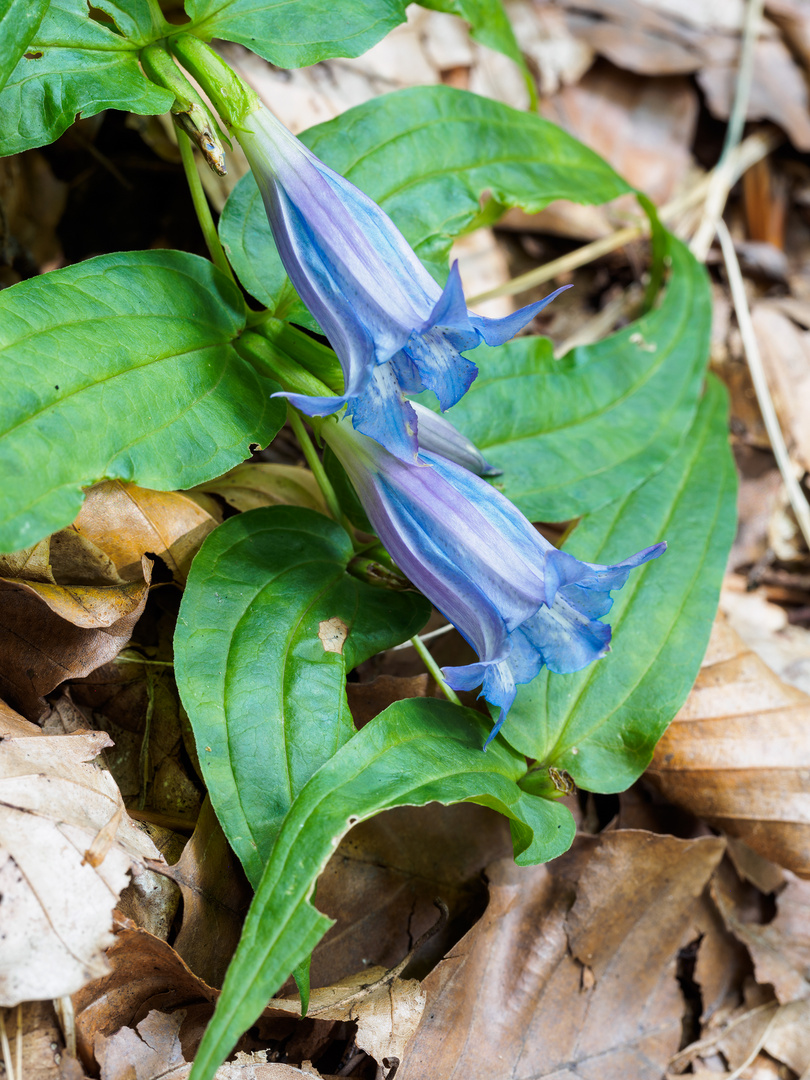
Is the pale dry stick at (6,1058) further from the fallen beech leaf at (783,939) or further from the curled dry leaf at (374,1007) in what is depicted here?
the fallen beech leaf at (783,939)

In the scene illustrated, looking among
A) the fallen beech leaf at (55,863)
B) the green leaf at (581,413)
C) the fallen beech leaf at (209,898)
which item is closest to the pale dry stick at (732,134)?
the green leaf at (581,413)

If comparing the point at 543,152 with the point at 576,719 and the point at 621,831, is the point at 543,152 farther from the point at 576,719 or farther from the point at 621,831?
the point at 621,831

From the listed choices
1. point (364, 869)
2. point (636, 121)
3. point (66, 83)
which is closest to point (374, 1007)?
point (364, 869)

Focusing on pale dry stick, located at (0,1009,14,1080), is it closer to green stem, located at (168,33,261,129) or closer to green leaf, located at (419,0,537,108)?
green stem, located at (168,33,261,129)

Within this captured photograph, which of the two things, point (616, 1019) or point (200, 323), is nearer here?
point (200, 323)

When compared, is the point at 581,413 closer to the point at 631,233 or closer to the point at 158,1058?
the point at 631,233

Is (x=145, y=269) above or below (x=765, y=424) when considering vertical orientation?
above

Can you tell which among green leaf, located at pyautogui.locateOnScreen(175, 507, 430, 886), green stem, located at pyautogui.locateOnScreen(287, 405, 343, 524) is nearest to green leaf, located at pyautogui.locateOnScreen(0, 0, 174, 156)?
green stem, located at pyautogui.locateOnScreen(287, 405, 343, 524)

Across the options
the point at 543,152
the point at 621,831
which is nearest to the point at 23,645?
the point at 621,831
